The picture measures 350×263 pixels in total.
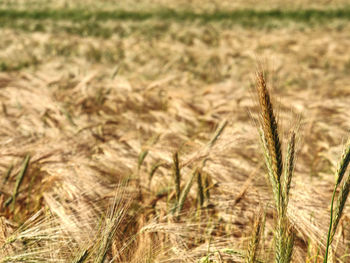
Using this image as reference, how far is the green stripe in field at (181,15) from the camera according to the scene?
12.5 metres

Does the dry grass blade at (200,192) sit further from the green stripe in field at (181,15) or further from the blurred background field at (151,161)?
the green stripe in field at (181,15)

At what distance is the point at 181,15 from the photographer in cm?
1447

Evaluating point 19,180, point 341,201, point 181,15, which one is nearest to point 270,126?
point 341,201

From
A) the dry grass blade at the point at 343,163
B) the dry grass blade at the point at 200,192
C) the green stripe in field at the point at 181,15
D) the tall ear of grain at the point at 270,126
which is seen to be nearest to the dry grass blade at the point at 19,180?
the dry grass blade at the point at 200,192

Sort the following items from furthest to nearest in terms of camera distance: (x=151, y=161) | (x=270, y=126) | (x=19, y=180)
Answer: (x=151, y=161) < (x=19, y=180) < (x=270, y=126)

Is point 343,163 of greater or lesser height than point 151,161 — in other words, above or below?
above

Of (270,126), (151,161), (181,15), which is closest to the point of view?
(270,126)

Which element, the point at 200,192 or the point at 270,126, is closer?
the point at 270,126

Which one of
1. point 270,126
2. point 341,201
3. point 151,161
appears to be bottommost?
point 151,161

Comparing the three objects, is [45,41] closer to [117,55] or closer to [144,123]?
[117,55]

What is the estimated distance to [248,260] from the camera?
84 centimetres

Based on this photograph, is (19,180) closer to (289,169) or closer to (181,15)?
(289,169)

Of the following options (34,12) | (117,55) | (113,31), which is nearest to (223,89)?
(117,55)

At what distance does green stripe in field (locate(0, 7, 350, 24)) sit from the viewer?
12.5 meters
